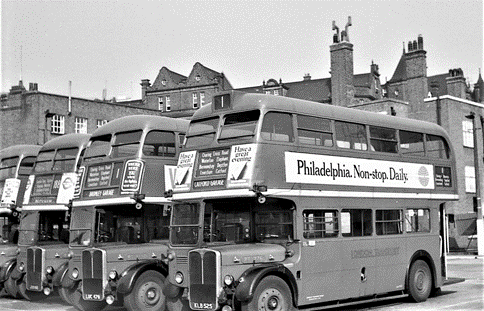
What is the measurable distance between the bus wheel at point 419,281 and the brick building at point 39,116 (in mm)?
33449

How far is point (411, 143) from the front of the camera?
15461mm

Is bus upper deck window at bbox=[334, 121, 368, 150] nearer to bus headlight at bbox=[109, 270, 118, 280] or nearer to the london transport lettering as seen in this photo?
the london transport lettering

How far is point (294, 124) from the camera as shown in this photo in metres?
12.4

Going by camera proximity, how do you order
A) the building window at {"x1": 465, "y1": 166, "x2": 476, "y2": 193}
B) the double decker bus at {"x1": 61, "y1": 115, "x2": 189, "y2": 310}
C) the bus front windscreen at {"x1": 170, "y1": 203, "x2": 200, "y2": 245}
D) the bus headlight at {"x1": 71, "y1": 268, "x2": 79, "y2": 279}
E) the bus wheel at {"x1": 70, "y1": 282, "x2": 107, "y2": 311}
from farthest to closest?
the building window at {"x1": 465, "y1": 166, "x2": 476, "y2": 193}
the bus wheel at {"x1": 70, "y1": 282, "x2": 107, "y2": 311}
the bus headlight at {"x1": 71, "y1": 268, "x2": 79, "y2": 279}
the double decker bus at {"x1": 61, "y1": 115, "x2": 189, "y2": 310}
the bus front windscreen at {"x1": 170, "y1": 203, "x2": 200, "y2": 245}

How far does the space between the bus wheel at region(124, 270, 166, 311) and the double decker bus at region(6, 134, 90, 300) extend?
3.86m

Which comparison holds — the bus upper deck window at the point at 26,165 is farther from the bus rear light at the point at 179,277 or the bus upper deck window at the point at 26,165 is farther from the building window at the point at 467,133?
the building window at the point at 467,133

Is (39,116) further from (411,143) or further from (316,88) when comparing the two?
(316,88)

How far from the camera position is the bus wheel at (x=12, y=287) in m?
18.2

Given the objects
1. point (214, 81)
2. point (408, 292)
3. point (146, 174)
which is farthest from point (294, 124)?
point (214, 81)

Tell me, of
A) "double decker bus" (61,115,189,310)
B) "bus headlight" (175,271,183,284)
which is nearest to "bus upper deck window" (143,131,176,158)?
"double decker bus" (61,115,189,310)

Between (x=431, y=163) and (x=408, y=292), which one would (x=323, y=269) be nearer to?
(x=408, y=292)

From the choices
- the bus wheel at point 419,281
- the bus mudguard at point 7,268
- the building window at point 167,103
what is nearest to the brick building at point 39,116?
the building window at point 167,103

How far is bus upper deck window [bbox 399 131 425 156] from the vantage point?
1510cm

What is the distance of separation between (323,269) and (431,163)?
16.0ft
